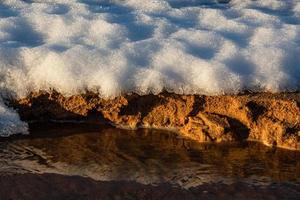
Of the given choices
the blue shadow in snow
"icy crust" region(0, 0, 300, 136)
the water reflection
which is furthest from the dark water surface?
the blue shadow in snow

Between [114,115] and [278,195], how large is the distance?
1312mm

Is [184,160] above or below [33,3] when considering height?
below

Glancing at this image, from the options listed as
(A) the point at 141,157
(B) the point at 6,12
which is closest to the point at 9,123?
(A) the point at 141,157

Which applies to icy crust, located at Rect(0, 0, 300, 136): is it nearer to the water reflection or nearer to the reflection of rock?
the reflection of rock

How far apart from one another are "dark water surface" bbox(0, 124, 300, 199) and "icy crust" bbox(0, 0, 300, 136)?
357mm

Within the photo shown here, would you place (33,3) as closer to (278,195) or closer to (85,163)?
(85,163)

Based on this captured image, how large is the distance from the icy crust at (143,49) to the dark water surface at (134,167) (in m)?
0.36

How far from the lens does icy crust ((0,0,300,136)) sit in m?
3.72

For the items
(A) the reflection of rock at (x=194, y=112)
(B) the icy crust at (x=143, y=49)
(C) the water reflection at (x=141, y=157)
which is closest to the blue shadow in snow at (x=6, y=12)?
(B) the icy crust at (x=143, y=49)

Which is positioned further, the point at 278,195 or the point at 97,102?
the point at 97,102

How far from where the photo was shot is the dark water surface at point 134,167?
117 inches

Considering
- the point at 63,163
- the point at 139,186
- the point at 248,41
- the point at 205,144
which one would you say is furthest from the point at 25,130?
the point at 248,41

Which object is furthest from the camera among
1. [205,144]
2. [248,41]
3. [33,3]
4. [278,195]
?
[33,3]

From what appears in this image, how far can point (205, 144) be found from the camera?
355 cm
